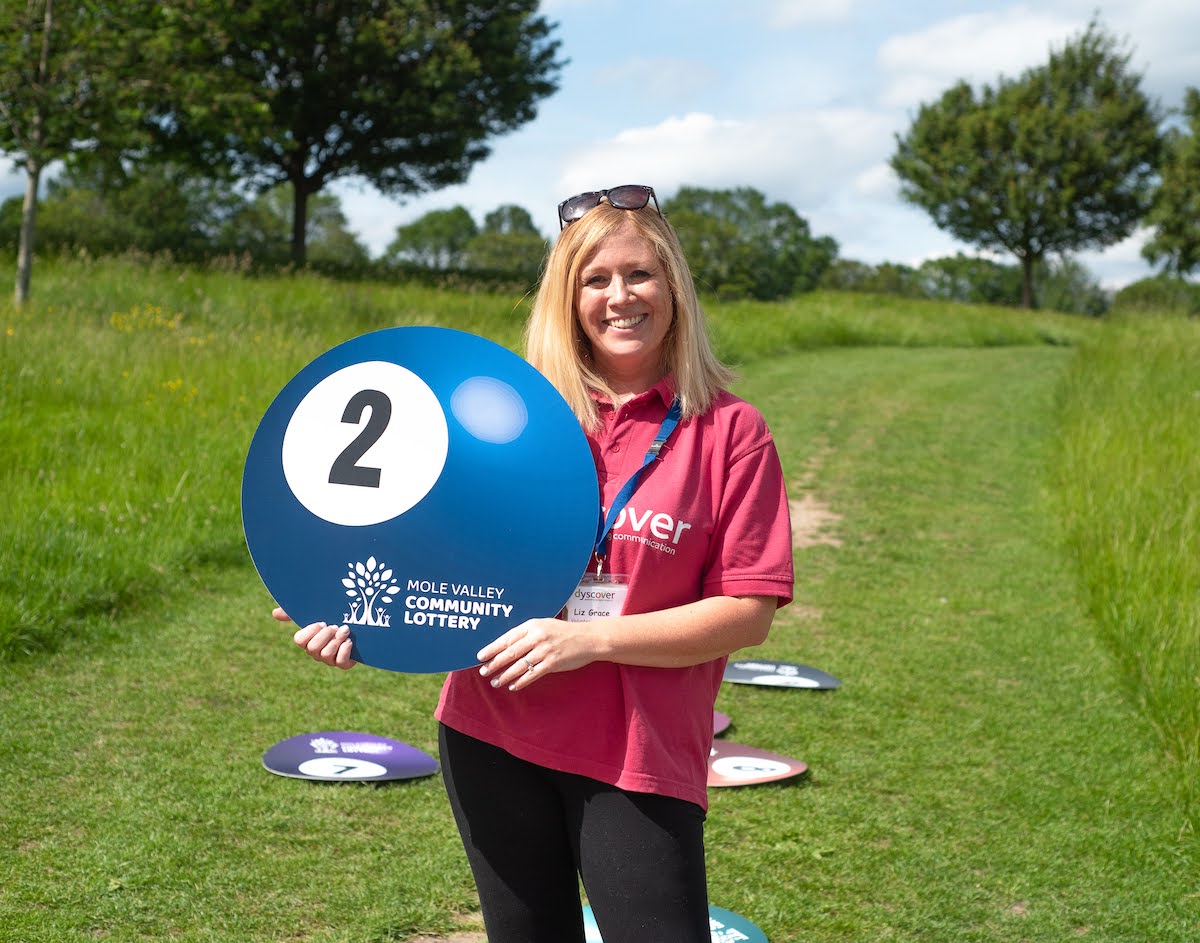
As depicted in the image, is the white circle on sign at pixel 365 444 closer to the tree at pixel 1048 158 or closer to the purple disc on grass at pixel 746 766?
the purple disc on grass at pixel 746 766

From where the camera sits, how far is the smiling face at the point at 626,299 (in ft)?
6.51

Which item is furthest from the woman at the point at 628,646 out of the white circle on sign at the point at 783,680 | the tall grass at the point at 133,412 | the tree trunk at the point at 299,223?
the tree trunk at the point at 299,223

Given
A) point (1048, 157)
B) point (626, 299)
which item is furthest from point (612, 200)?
point (1048, 157)

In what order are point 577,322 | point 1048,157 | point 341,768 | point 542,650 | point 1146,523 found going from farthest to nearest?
point 1048,157 < point 1146,523 < point 341,768 < point 577,322 < point 542,650

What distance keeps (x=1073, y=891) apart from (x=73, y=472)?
229 inches

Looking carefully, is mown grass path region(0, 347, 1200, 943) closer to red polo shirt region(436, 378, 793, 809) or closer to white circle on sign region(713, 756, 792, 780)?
white circle on sign region(713, 756, 792, 780)

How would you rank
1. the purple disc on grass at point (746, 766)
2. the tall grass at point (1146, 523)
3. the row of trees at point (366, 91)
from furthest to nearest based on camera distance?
the row of trees at point (366, 91) < the tall grass at point (1146, 523) < the purple disc on grass at point (746, 766)

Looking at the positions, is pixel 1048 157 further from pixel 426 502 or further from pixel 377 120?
pixel 426 502

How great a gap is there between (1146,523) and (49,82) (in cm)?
1148

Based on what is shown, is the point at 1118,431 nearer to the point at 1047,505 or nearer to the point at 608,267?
the point at 1047,505

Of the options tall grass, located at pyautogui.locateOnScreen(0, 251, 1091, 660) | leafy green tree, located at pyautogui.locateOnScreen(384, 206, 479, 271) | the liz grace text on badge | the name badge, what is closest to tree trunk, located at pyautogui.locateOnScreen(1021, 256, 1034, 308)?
tall grass, located at pyautogui.locateOnScreen(0, 251, 1091, 660)

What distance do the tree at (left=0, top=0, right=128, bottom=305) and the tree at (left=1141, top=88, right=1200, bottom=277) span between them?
29824 mm

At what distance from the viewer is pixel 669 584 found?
1861 mm

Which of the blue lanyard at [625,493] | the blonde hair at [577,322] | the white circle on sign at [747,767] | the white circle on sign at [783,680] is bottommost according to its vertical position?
the white circle on sign at [747,767]
